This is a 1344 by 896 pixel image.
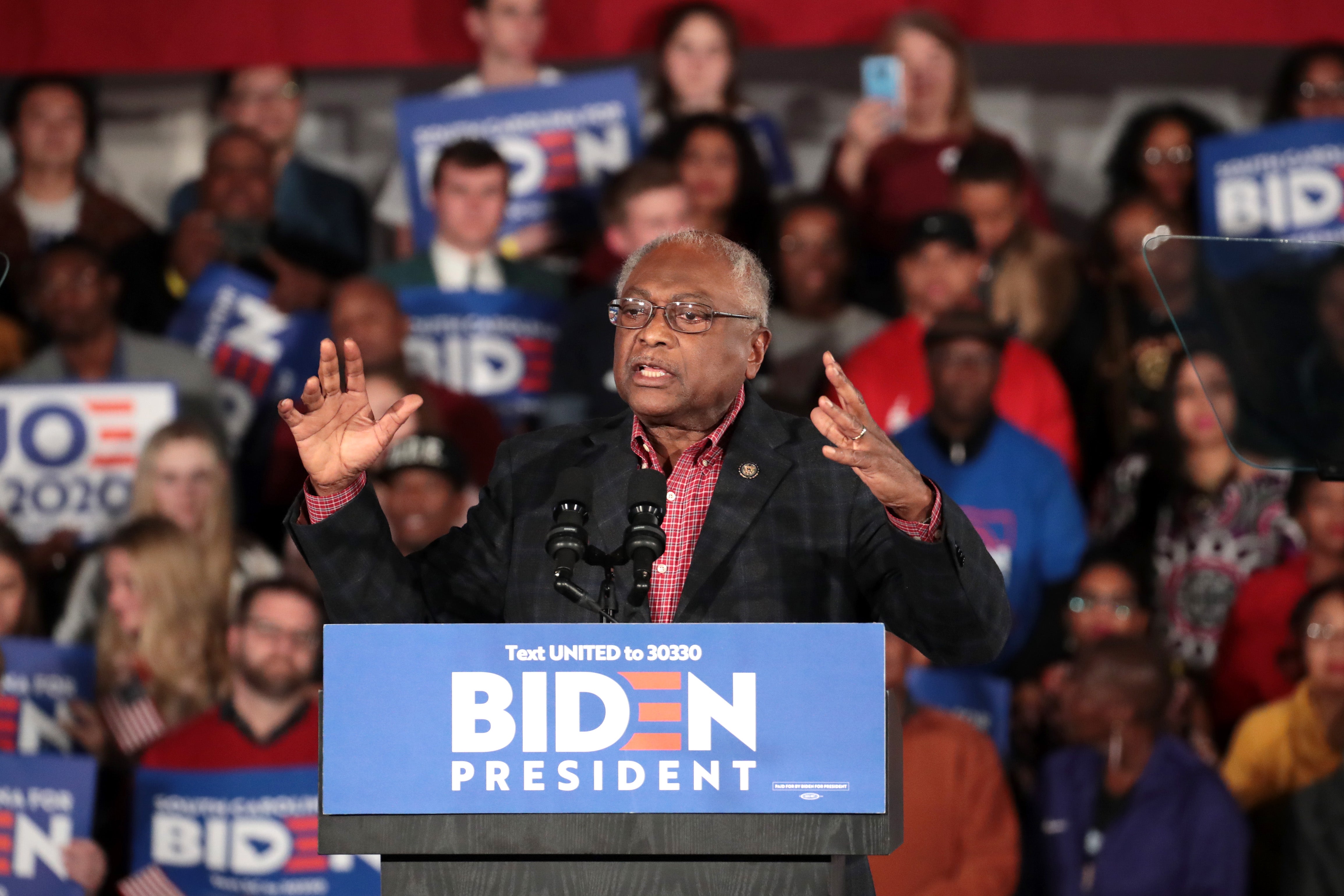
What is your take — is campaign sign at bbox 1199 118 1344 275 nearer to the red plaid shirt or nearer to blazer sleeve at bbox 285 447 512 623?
the red plaid shirt

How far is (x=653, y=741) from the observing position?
1952 millimetres

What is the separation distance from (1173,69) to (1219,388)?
393cm

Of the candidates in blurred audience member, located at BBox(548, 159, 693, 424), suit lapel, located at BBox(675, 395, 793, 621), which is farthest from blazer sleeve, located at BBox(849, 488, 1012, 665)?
blurred audience member, located at BBox(548, 159, 693, 424)

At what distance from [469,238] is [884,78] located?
1365 millimetres

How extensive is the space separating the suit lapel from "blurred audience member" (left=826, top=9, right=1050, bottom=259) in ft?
10.5

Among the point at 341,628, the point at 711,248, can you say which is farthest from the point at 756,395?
the point at 341,628

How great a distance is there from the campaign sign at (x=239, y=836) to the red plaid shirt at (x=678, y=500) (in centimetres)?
207

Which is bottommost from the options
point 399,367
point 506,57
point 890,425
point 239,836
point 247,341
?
point 239,836

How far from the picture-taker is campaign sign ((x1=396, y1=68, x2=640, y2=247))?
18.5 ft

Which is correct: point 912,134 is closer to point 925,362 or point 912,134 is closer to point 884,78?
point 884,78

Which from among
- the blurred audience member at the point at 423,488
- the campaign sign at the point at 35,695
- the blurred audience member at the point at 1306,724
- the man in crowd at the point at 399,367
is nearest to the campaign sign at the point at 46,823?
the campaign sign at the point at 35,695

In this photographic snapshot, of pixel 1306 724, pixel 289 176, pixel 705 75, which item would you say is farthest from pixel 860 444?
pixel 289 176

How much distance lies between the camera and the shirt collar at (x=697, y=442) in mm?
2439

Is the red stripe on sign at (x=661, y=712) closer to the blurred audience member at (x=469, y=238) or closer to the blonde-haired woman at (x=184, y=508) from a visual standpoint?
the blonde-haired woman at (x=184, y=508)
